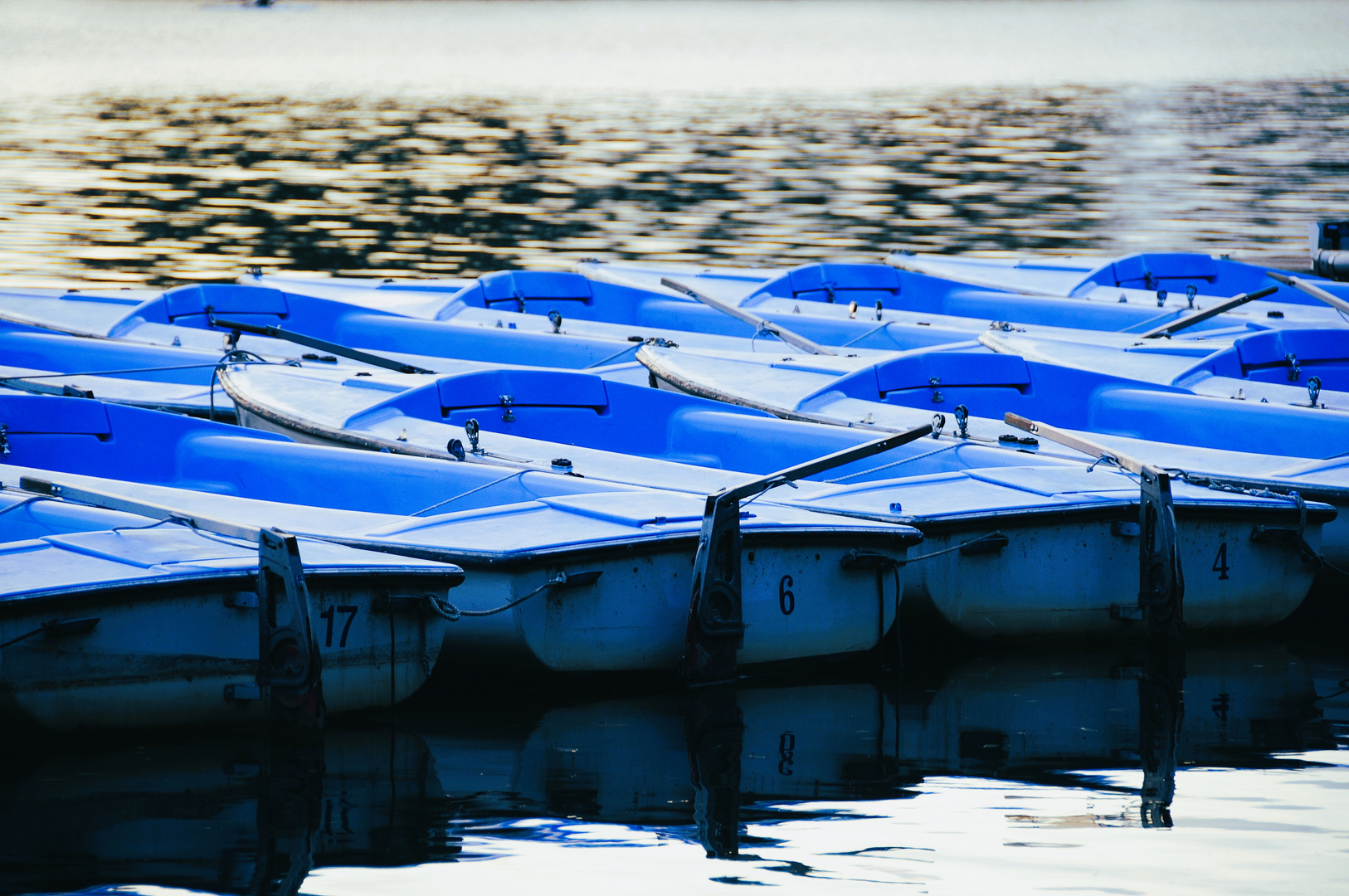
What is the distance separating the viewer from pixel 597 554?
23.9 feet

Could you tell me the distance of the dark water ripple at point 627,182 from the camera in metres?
26.0

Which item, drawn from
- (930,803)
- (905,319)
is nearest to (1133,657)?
(930,803)

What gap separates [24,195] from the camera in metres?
31.2

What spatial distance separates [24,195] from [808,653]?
26.4m

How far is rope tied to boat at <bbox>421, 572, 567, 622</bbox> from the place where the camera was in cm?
702

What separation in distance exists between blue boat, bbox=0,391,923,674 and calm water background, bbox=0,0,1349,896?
25 centimetres

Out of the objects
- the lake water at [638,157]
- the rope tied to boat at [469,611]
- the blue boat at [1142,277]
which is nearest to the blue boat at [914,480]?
the rope tied to boat at [469,611]

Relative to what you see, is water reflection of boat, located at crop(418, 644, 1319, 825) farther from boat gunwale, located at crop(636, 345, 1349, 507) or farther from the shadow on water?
boat gunwale, located at crop(636, 345, 1349, 507)

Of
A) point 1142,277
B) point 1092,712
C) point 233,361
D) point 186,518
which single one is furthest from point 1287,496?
point 1142,277

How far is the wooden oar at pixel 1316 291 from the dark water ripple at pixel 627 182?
11855 millimetres

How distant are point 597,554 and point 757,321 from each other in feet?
20.7

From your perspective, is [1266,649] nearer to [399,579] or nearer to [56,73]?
[399,579]

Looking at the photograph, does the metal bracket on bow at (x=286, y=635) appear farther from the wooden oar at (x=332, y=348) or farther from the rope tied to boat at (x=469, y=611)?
the wooden oar at (x=332, y=348)

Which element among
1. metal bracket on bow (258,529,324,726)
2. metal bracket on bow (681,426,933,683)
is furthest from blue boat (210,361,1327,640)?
metal bracket on bow (258,529,324,726)
